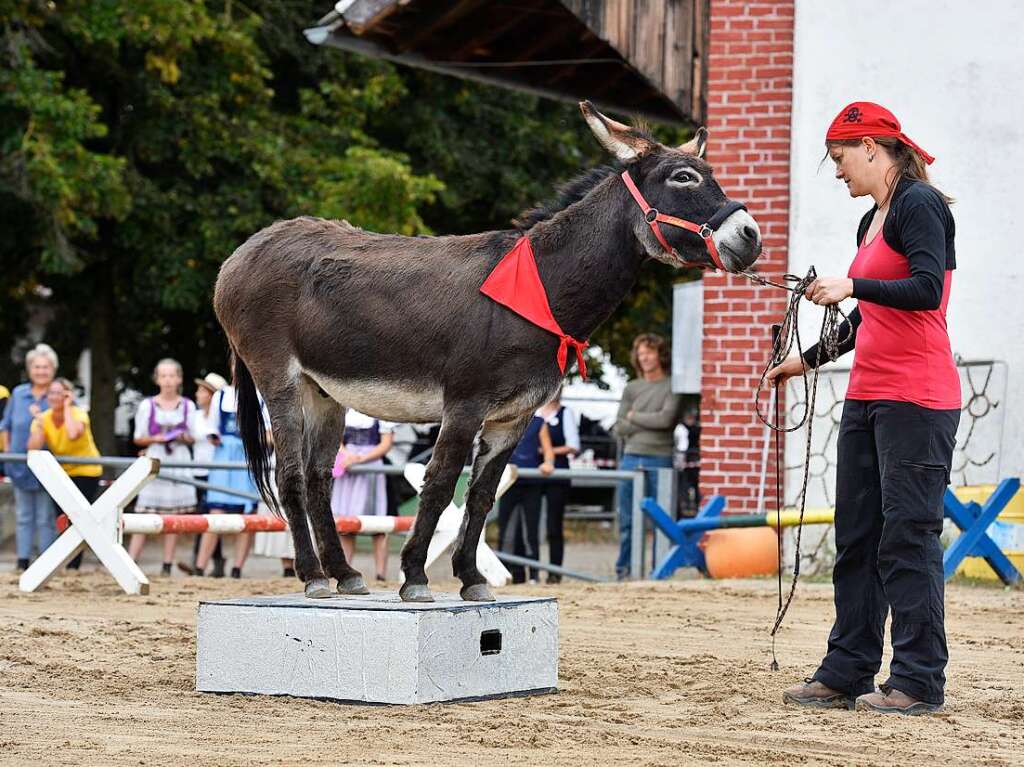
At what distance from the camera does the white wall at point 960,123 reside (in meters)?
12.6

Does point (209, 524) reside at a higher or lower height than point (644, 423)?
lower

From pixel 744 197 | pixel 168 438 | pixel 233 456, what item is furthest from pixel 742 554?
pixel 168 438

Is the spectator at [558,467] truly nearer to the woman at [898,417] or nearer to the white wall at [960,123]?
the white wall at [960,123]

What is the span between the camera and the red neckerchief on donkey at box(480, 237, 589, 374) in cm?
653

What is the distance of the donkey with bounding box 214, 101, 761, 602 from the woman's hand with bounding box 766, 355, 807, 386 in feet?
1.61

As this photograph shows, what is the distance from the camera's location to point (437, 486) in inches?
261

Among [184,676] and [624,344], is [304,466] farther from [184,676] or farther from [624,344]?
[624,344]

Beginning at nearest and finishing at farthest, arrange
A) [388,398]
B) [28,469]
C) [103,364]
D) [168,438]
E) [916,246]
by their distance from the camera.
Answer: [916,246], [388,398], [28,469], [168,438], [103,364]

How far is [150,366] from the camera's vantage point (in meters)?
24.4

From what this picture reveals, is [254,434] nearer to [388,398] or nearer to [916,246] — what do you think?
[388,398]

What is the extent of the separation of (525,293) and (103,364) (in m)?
16.1

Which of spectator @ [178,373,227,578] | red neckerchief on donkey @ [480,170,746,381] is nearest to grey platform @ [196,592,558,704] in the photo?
red neckerchief on donkey @ [480,170,746,381]

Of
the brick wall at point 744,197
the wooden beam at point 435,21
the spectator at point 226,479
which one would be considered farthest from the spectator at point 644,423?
the wooden beam at point 435,21

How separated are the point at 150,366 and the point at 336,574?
1801cm
